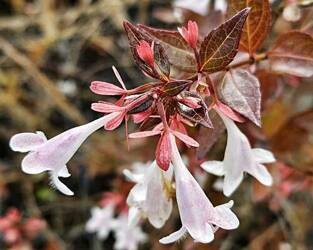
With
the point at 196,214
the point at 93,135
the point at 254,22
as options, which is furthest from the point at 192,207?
the point at 93,135

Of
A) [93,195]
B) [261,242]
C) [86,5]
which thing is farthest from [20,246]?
[86,5]

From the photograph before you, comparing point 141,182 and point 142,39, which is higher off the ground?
point 142,39

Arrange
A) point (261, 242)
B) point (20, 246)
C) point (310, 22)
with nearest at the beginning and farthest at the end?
point (310, 22)
point (261, 242)
point (20, 246)

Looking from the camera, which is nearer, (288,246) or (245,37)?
(245,37)

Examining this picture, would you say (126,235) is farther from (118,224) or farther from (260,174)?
(260,174)

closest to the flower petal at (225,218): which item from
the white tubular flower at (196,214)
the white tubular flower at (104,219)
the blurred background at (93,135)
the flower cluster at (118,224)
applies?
the white tubular flower at (196,214)

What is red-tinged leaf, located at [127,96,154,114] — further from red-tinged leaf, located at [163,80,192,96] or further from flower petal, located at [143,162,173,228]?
flower petal, located at [143,162,173,228]

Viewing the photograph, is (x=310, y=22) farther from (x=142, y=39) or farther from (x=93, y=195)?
(x=93, y=195)
